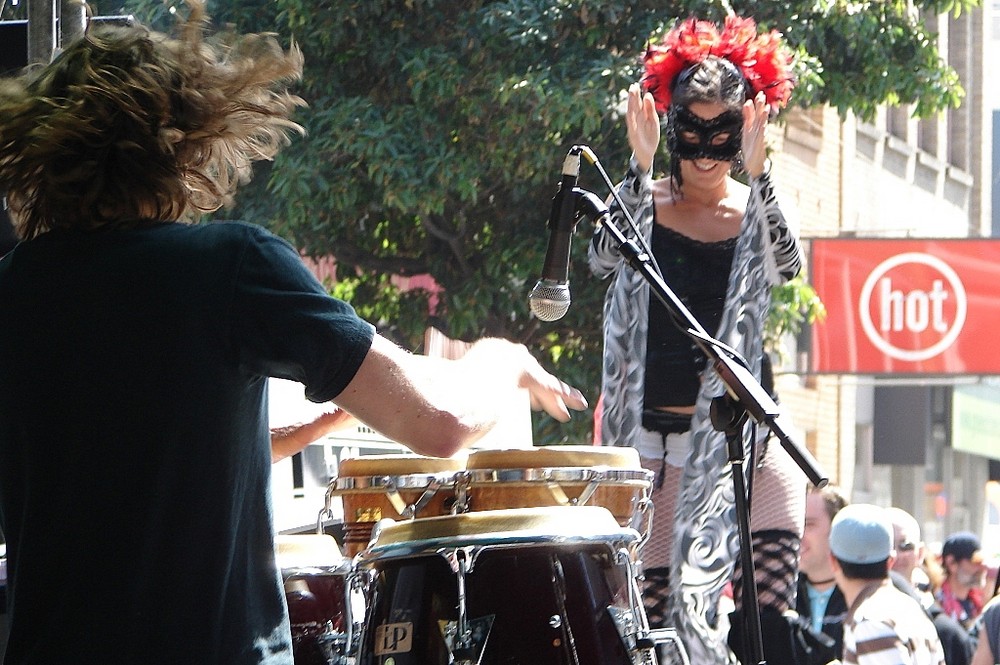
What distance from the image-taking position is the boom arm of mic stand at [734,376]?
3.02 m

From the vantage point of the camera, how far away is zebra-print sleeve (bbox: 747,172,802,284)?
Answer: 4.23 metres

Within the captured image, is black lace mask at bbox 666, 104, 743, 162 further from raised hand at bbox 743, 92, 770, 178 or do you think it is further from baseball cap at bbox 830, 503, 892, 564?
baseball cap at bbox 830, 503, 892, 564

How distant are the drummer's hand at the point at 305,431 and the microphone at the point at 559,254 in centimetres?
88

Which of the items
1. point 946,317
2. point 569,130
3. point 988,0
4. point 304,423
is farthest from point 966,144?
point 304,423

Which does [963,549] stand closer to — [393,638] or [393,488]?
[393,488]

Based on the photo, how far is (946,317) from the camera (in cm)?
1412

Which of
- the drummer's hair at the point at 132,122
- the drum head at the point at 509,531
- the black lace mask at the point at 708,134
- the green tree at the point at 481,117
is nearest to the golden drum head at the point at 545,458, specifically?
the drum head at the point at 509,531

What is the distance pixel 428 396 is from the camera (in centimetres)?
195

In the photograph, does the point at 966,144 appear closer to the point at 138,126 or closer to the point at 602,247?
the point at 602,247

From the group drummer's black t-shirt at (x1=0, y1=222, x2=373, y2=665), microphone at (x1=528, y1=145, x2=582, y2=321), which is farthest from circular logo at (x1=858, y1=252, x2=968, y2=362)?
drummer's black t-shirt at (x1=0, y1=222, x2=373, y2=665)

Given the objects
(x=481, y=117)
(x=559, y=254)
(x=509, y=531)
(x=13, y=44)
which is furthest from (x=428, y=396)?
(x=481, y=117)

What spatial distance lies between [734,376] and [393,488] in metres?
0.83

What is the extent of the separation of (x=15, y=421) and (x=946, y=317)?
42.8 ft

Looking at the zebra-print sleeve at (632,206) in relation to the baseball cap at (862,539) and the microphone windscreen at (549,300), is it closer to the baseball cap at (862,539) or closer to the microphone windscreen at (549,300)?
the microphone windscreen at (549,300)
